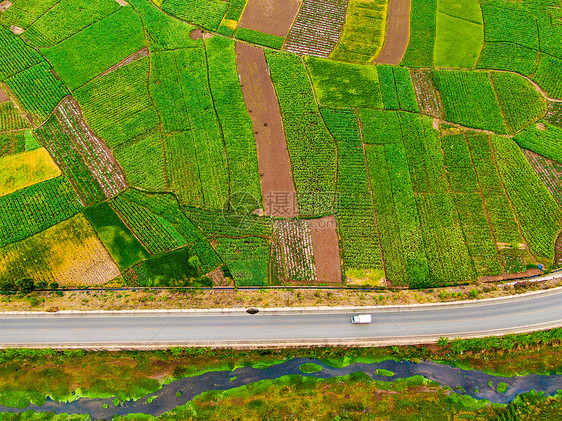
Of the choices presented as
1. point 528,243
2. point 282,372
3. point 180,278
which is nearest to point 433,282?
point 528,243

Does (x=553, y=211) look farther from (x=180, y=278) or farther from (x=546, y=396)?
(x=180, y=278)

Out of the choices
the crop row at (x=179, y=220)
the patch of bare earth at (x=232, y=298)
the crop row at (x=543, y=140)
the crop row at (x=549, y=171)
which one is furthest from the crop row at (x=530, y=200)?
the crop row at (x=179, y=220)

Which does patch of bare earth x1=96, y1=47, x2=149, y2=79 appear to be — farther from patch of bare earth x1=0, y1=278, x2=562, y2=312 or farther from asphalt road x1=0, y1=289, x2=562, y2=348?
asphalt road x1=0, y1=289, x2=562, y2=348

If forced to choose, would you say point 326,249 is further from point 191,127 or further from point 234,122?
point 191,127

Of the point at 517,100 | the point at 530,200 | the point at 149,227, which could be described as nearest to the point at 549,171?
the point at 530,200

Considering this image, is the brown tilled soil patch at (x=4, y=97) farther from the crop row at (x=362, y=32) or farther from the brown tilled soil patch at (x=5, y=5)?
the crop row at (x=362, y=32)
